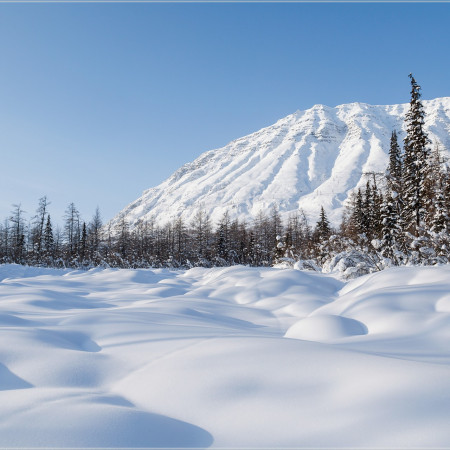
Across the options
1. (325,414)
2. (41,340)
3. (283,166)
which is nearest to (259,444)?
(325,414)

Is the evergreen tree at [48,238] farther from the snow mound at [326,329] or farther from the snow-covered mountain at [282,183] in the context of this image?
the snow-covered mountain at [282,183]

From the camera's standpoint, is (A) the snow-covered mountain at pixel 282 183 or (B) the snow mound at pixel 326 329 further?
(A) the snow-covered mountain at pixel 282 183

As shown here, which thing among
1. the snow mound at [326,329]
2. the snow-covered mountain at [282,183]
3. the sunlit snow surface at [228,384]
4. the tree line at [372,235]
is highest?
the snow-covered mountain at [282,183]

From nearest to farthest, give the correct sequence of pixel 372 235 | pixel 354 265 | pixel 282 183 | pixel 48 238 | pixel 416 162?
pixel 354 265 < pixel 416 162 < pixel 372 235 < pixel 48 238 < pixel 282 183

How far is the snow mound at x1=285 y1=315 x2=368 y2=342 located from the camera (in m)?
3.39

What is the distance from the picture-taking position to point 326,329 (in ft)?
11.5

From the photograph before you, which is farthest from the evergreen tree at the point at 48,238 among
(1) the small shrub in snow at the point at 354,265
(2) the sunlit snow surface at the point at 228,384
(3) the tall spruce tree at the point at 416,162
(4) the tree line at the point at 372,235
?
(2) the sunlit snow surface at the point at 228,384

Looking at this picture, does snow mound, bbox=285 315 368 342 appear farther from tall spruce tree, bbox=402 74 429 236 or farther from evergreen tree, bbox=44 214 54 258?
evergreen tree, bbox=44 214 54 258

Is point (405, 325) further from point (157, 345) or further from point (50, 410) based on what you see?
point (50, 410)

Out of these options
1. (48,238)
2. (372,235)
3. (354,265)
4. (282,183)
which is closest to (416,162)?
(372,235)

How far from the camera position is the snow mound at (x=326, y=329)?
339 centimetres

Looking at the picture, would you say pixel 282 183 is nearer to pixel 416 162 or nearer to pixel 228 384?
pixel 416 162

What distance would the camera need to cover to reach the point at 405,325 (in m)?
3.32

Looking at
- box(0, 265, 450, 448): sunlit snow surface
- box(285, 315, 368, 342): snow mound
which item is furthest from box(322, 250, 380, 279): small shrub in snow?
box(285, 315, 368, 342): snow mound
